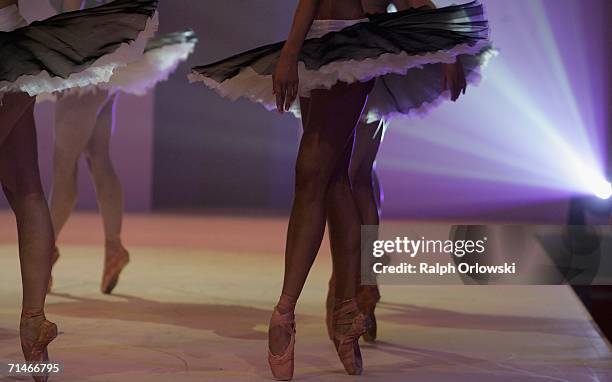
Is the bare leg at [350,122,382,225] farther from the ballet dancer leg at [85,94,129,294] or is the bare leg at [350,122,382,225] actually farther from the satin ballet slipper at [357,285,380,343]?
the ballet dancer leg at [85,94,129,294]

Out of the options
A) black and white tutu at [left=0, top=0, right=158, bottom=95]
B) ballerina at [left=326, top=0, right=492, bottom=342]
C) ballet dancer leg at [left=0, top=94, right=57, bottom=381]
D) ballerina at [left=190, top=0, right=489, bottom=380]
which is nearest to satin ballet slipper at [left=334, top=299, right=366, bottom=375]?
ballerina at [left=190, top=0, right=489, bottom=380]

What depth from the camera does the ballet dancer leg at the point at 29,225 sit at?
8.05ft

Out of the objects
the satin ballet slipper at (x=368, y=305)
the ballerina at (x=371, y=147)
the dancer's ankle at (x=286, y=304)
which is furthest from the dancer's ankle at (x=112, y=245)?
the dancer's ankle at (x=286, y=304)

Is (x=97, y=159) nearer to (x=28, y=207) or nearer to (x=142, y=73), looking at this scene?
(x=142, y=73)

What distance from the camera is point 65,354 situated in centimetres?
279

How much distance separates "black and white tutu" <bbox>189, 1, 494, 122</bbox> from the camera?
249 cm

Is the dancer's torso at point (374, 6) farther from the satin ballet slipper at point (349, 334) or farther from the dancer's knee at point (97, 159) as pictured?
the dancer's knee at point (97, 159)

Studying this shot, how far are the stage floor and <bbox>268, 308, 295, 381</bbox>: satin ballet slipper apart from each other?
0.07 metres

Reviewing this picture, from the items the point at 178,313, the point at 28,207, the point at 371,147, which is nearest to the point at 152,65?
the point at 178,313

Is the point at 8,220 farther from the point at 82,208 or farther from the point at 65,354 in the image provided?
the point at 65,354

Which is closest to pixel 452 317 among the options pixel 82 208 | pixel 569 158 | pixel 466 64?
pixel 466 64

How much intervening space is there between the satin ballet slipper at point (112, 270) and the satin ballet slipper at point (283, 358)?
1692mm

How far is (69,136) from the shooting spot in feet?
13.2

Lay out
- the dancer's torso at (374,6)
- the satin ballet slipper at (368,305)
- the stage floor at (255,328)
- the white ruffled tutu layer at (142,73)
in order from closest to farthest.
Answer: the stage floor at (255,328), the dancer's torso at (374,6), the satin ballet slipper at (368,305), the white ruffled tutu layer at (142,73)
